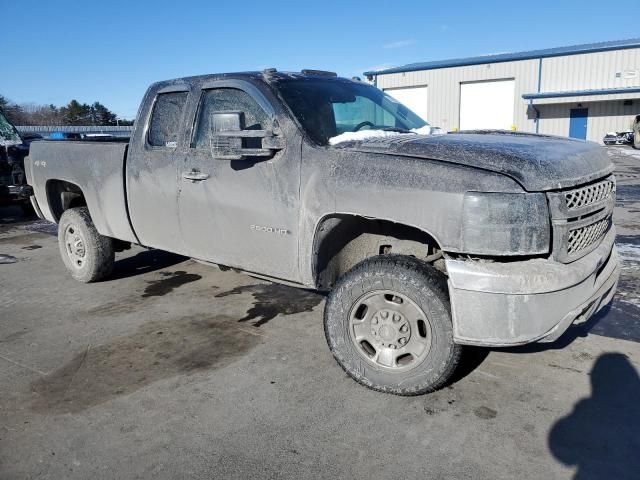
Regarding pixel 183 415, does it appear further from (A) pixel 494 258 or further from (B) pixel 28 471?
(A) pixel 494 258

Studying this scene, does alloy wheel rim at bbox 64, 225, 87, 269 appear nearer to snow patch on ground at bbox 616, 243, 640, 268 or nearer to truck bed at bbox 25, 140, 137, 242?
truck bed at bbox 25, 140, 137, 242

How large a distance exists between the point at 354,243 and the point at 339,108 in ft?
3.40

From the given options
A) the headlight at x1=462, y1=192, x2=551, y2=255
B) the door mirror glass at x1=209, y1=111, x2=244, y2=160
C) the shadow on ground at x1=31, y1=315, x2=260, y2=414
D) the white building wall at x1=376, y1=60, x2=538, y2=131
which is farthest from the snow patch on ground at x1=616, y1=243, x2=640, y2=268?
the white building wall at x1=376, y1=60, x2=538, y2=131

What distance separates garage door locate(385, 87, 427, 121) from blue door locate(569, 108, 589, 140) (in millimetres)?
9705

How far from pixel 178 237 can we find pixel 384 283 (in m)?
2.06

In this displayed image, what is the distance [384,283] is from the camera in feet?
9.84

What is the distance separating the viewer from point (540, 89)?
3325cm

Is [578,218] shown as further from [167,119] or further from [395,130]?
[167,119]

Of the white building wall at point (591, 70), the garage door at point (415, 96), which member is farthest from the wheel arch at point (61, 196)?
the white building wall at point (591, 70)

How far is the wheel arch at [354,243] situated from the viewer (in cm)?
326

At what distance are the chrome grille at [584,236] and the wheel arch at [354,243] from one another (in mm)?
761

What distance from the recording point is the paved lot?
251 cm

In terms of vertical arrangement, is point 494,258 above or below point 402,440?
above

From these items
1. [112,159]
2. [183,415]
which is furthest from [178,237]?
[183,415]
